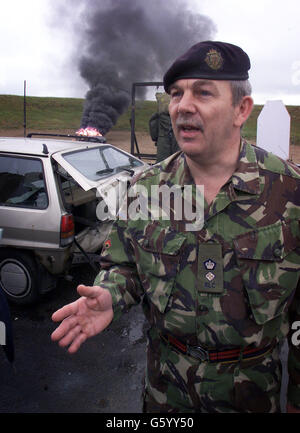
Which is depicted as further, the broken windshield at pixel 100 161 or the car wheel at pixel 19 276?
the broken windshield at pixel 100 161

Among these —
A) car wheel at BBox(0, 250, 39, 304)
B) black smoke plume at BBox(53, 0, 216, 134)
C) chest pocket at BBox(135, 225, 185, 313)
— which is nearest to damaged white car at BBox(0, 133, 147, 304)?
car wheel at BBox(0, 250, 39, 304)

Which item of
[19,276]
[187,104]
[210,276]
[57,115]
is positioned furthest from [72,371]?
[57,115]

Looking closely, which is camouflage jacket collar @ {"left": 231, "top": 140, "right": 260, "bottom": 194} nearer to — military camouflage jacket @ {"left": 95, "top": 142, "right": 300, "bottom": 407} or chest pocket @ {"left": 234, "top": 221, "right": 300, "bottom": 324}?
military camouflage jacket @ {"left": 95, "top": 142, "right": 300, "bottom": 407}

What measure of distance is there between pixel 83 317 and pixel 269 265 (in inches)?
27.8

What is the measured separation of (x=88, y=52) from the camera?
22.0m

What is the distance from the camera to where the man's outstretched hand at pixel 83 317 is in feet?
4.41

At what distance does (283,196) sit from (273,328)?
0.50 meters

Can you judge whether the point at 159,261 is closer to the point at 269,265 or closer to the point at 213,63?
the point at 269,265

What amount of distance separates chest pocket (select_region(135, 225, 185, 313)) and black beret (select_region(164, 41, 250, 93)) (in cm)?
60

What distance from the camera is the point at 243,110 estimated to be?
151cm

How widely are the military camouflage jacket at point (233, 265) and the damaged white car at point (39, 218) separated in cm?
241

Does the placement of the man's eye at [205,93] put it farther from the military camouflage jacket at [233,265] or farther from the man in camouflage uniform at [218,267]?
the military camouflage jacket at [233,265]

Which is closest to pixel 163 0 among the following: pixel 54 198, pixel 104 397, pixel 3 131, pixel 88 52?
pixel 88 52

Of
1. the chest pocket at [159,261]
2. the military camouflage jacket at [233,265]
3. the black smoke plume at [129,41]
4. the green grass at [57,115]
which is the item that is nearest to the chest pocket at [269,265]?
the military camouflage jacket at [233,265]
